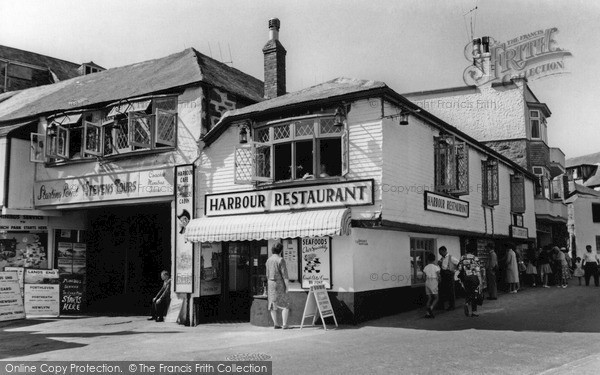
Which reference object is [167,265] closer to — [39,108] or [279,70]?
[39,108]

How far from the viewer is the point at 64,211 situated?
1908 cm

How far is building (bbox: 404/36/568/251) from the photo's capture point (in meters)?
28.8

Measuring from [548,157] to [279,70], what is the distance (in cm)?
1895

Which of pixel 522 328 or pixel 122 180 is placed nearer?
pixel 522 328

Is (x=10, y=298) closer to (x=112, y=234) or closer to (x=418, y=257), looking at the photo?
(x=112, y=234)

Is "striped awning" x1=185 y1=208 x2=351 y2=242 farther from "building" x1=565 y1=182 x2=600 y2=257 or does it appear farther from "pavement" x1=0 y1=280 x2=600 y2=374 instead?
"building" x1=565 y1=182 x2=600 y2=257

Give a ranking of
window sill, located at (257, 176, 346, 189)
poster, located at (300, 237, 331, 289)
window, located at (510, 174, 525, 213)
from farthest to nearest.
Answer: window, located at (510, 174, 525, 213), window sill, located at (257, 176, 346, 189), poster, located at (300, 237, 331, 289)

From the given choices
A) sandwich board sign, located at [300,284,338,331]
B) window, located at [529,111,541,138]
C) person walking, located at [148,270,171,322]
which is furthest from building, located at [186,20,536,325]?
window, located at [529,111,541,138]

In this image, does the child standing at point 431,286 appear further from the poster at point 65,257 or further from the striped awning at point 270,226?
the poster at point 65,257

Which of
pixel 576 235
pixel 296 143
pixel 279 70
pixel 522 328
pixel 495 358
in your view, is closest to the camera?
pixel 495 358

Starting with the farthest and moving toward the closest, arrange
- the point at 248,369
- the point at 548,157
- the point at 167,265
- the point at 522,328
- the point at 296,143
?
1. the point at 548,157
2. the point at 167,265
3. the point at 296,143
4. the point at 522,328
5. the point at 248,369

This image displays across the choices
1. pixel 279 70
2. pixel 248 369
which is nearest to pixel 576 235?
pixel 279 70

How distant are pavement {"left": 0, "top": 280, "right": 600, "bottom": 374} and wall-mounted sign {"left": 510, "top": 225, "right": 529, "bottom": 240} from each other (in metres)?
7.48

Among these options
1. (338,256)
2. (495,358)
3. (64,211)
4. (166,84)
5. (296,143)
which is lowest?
(495,358)
